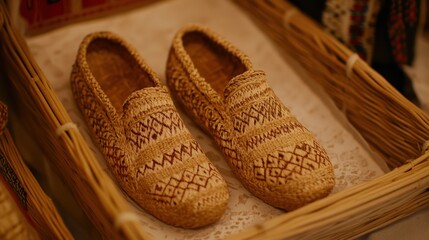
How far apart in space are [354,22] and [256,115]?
37 cm

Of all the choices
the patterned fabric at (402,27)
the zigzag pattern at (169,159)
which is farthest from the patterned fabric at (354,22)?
the zigzag pattern at (169,159)

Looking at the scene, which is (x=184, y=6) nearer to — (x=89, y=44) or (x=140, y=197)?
(x=89, y=44)

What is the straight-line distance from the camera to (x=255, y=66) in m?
1.09

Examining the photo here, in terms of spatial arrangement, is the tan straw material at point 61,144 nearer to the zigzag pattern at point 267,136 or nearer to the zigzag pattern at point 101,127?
the zigzag pattern at point 101,127

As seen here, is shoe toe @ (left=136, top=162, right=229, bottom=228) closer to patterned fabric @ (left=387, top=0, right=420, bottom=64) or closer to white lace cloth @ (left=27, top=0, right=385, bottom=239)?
white lace cloth @ (left=27, top=0, right=385, bottom=239)

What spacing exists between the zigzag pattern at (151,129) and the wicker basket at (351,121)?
75mm

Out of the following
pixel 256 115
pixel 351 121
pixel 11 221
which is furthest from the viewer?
pixel 351 121

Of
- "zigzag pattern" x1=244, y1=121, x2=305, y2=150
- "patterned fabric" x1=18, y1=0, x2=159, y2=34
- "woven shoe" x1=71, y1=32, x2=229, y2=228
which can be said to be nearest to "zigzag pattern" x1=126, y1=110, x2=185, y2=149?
"woven shoe" x1=71, y1=32, x2=229, y2=228

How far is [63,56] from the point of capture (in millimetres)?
1052

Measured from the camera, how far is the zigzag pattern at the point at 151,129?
0.78 metres

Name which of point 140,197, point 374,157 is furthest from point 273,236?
point 374,157

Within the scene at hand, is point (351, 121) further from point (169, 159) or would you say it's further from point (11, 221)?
point (11, 221)

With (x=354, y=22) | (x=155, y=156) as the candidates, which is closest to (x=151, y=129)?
(x=155, y=156)

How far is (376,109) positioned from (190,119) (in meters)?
0.32
